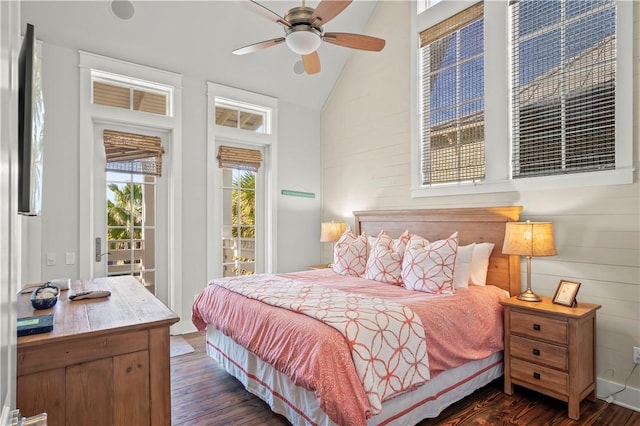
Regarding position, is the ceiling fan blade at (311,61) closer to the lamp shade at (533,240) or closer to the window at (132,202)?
the window at (132,202)

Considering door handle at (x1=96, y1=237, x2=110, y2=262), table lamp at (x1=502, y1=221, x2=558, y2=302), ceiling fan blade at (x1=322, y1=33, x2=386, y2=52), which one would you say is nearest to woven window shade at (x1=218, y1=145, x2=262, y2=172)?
door handle at (x1=96, y1=237, x2=110, y2=262)

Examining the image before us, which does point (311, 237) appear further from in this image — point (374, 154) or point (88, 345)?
point (88, 345)

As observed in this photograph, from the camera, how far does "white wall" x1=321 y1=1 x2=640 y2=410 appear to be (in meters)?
2.57

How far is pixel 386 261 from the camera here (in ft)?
11.0

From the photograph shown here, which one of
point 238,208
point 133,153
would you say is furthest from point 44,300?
point 238,208

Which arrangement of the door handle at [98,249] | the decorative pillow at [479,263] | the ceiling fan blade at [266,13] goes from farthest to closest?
the door handle at [98,249] → the decorative pillow at [479,263] → the ceiling fan blade at [266,13]

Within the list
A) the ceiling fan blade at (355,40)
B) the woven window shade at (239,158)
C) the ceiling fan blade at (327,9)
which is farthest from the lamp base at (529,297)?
the woven window shade at (239,158)

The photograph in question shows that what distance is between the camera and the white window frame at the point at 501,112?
2.55 metres

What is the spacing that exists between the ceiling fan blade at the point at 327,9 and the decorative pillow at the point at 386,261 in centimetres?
204

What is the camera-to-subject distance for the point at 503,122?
10.8 ft

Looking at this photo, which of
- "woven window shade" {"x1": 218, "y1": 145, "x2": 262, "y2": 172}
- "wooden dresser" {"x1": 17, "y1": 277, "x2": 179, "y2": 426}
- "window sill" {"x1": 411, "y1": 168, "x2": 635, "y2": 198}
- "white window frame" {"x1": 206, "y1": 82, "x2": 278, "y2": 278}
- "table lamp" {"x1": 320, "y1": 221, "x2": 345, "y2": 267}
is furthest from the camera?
"table lamp" {"x1": 320, "y1": 221, "x2": 345, "y2": 267}

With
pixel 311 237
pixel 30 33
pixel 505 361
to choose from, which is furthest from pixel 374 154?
pixel 30 33

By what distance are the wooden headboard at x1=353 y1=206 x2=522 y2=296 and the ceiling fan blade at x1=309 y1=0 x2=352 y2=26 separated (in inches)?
84.3

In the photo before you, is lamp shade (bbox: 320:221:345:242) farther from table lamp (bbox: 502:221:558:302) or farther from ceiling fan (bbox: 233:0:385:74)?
ceiling fan (bbox: 233:0:385:74)
